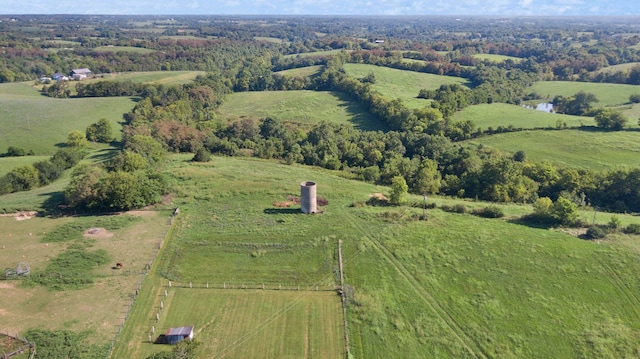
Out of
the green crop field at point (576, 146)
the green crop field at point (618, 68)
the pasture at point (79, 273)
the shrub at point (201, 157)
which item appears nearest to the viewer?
the pasture at point (79, 273)

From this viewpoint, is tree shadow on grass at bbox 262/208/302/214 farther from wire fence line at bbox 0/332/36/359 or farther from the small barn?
wire fence line at bbox 0/332/36/359

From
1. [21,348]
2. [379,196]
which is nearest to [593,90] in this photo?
[379,196]

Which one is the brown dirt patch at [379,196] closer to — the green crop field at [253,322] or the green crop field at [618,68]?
the green crop field at [253,322]

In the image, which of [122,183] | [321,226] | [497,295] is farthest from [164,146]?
[497,295]

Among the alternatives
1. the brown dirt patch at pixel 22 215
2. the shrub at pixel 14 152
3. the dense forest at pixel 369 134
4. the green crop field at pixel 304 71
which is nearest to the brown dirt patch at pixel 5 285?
the brown dirt patch at pixel 22 215

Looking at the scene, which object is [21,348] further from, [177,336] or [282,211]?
[282,211]

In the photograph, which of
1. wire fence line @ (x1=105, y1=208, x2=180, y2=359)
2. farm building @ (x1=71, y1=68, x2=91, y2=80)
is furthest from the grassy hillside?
farm building @ (x1=71, y1=68, x2=91, y2=80)
